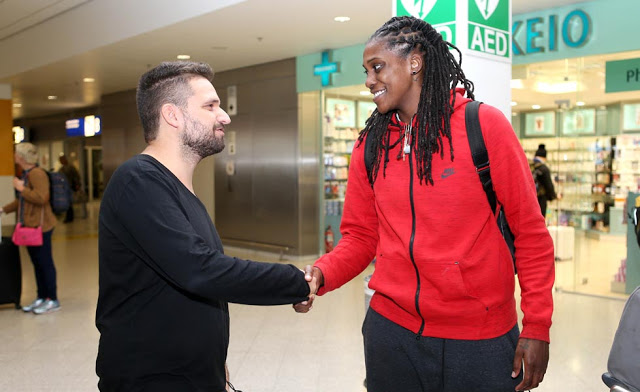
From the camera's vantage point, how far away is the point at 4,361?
4324 millimetres

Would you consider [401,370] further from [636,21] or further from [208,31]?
[208,31]

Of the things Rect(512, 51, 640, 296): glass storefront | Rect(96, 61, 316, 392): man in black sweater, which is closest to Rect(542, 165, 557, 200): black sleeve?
Rect(512, 51, 640, 296): glass storefront

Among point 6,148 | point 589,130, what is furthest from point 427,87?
point 6,148

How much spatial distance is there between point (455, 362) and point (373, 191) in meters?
0.56

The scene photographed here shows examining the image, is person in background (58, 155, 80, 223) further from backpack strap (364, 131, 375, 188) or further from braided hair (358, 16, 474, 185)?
braided hair (358, 16, 474, 185)

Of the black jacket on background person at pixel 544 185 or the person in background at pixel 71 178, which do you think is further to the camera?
the person in background at pixel 71 178

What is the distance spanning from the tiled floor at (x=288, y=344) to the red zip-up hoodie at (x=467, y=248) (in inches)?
90.1

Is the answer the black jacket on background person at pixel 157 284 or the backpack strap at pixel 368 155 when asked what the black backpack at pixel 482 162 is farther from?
the black jacket on background person at pixel 157 284

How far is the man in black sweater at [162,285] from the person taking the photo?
1436 millimetres

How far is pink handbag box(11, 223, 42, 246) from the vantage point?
5453 millimetres

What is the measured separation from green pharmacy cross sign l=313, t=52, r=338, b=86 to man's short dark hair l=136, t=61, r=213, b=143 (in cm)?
688

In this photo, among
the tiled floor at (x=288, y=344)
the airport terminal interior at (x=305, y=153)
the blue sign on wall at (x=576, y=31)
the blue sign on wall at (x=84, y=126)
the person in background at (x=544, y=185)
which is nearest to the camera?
the tiled floor at (x=288, y=344)

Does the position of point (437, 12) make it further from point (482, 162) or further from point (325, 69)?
point (325, 69)

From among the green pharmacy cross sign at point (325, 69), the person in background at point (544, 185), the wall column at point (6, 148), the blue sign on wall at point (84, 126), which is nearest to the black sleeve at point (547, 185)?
the person in background at point (544, 185)
